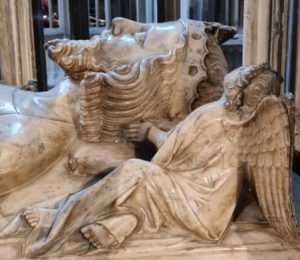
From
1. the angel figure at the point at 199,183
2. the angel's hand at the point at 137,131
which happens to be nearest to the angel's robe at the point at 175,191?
the angel figure at the point at 199,183

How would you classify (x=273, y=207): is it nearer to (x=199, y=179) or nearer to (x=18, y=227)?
(x=199, y=179)

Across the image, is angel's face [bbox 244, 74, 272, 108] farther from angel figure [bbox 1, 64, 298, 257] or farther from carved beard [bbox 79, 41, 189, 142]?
carved beard [bbox 79, 41, 189, 142]

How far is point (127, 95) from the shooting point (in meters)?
1.94

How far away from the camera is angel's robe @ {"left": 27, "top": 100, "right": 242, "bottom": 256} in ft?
5.68

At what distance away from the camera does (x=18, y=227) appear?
1.79 meters

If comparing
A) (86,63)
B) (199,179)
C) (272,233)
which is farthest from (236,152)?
(86,63)

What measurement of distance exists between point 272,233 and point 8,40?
194 cm

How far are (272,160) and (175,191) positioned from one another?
277 mm

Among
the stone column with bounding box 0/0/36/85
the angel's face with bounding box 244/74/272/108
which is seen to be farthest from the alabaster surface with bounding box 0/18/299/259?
the stone column with bounding box 0/0/36/85

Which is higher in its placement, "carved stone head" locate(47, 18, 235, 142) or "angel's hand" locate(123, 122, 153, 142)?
"carved stone head" locate(47, 18, 235, 142)

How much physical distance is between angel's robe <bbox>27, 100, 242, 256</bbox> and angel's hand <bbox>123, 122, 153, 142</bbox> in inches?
6.1

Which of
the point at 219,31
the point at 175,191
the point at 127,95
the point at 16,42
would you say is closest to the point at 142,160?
the point at 175,191

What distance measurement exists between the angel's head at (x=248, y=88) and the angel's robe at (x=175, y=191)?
4 centimetres

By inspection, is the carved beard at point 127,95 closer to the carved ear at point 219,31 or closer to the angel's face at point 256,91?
the carved ear at point 219,31
